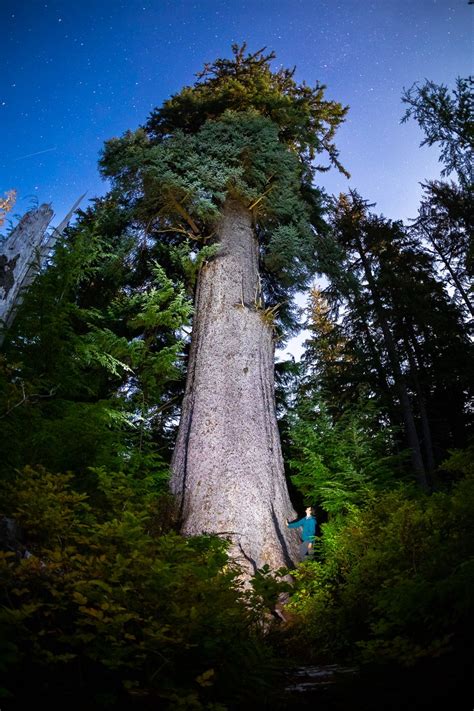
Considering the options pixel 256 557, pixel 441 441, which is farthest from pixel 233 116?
pixel 441 441

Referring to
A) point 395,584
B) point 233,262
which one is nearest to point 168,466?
point 233,262

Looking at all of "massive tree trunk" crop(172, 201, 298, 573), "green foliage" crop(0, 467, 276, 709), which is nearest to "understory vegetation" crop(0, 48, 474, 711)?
"green foliage" crop(0, 467, 276, 709)

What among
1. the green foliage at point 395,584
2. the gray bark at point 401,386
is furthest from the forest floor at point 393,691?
the gray bark at point 401,386

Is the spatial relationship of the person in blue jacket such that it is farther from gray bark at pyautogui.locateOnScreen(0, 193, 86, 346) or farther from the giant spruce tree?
gray bark at pyautogui.locateOnScreen(0, 193, 86, 346)

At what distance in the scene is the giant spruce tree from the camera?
5.27m

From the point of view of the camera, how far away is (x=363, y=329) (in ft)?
45.3

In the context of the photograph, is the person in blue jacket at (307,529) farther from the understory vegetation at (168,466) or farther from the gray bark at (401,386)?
the gray bark at (401,386)

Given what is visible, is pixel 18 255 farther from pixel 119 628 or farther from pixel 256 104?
pixel 256 104

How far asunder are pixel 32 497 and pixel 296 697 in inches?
80.8

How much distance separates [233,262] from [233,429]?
341cm

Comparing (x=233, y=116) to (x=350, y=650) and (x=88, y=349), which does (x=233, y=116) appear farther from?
(x=350, y=650)

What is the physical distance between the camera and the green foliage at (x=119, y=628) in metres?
1.71

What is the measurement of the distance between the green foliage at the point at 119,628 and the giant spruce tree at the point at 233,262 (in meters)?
2.53

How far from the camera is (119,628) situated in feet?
5.95
